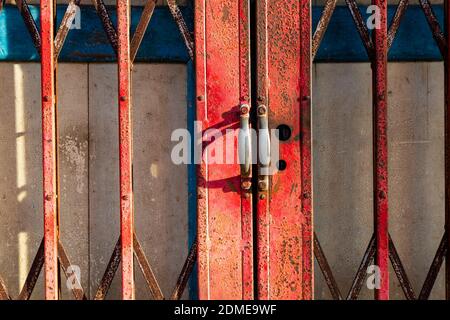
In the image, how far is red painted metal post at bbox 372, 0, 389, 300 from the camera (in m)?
2.15

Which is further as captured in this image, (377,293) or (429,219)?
(429,219)

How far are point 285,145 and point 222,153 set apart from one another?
28cm

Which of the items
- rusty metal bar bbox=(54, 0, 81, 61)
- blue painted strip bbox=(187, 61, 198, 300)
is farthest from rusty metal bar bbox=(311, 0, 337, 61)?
rusty metal bar bbox=(54, 0, 81, 61)

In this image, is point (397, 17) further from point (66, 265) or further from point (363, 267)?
point (66, 265)

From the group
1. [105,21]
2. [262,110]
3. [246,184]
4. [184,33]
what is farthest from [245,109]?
[105,21]

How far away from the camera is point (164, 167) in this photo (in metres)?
2.53

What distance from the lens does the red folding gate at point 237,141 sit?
214 cm

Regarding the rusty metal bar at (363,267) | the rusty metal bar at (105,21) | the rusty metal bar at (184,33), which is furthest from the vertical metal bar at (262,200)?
the rusty metal bar at (105,21)

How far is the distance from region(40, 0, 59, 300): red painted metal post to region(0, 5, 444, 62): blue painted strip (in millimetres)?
313
